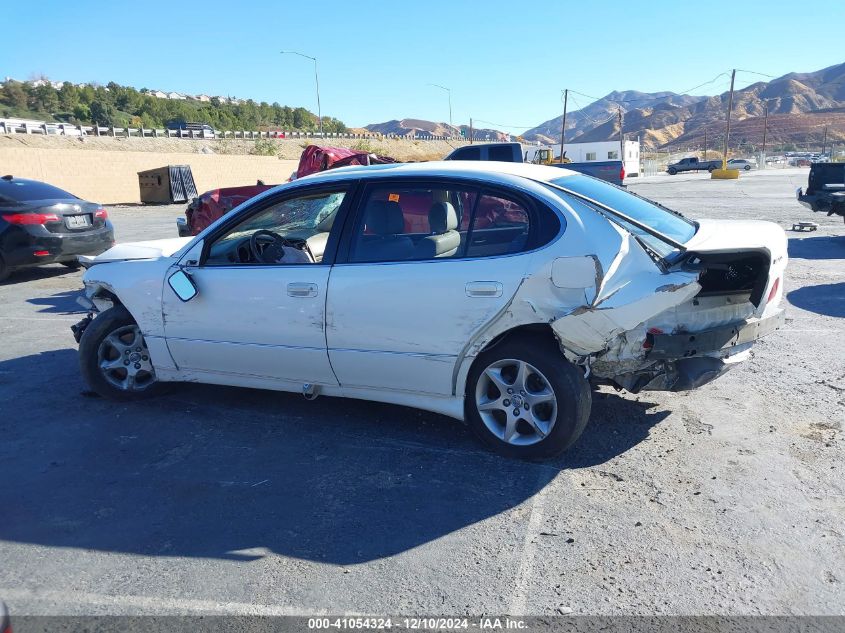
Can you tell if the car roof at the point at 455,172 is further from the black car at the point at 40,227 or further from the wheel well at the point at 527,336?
the black car at the point at 40,227

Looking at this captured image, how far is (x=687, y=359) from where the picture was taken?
13.1ft

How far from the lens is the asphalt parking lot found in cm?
294

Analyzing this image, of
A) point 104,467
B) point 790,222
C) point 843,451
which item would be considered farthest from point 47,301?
point 790,222

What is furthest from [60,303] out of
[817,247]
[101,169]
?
[101,169]

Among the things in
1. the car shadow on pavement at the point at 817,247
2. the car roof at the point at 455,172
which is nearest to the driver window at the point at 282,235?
the car roof at the point at 455,172

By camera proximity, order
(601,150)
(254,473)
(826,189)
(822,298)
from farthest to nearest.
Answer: (601,150) → (826,189) → (822,298) → (254,473)

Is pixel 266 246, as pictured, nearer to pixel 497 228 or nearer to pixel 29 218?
pixel 497 228

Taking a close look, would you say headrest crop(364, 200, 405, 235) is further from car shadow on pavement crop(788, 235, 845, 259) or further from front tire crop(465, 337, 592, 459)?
car shadow on pavement crop(788, 235, 845, 259)

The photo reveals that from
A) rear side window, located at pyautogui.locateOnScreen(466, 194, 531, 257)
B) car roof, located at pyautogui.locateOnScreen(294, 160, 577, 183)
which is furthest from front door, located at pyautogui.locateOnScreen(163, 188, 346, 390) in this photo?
rear side window, located at pyautogui.locateOnScreen(466, 194, 531, 257)

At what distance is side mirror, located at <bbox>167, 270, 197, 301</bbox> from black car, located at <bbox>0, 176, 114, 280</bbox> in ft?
21.5

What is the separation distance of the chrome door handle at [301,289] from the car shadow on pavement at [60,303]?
190 inches

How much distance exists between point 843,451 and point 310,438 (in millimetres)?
3208

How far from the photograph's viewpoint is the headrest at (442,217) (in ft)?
13.9

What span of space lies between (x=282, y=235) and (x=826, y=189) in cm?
1113
